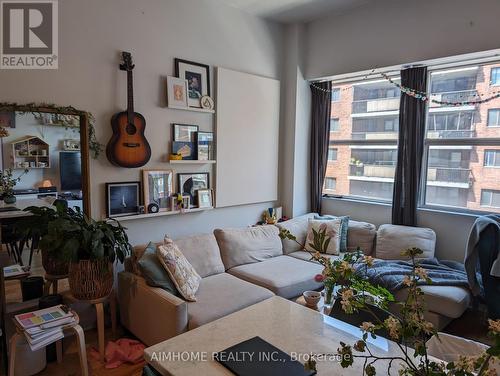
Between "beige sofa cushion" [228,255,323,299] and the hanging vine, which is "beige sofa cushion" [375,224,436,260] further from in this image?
the hanging vine

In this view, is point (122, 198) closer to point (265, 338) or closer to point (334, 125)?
point (265, 338)

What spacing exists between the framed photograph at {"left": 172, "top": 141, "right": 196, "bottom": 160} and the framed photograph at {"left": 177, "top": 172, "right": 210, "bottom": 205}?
0.59ft

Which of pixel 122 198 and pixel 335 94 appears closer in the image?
pixel 122 198

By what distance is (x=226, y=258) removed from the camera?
329 centimetres

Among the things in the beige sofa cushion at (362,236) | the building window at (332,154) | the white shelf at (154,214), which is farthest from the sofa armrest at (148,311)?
the building window at (332,154)

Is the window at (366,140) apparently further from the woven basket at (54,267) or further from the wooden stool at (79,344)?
the wooden stool at (79,344)

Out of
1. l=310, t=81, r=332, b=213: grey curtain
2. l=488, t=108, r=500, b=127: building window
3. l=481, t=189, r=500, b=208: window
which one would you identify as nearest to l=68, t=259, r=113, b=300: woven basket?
l=310, t=81, r=332, b=213: grey curtain

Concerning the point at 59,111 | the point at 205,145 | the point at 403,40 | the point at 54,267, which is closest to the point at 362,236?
the point at 205,145

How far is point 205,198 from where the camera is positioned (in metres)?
3.65

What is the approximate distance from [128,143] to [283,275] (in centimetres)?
178

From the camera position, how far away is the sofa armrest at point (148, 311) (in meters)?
2.28

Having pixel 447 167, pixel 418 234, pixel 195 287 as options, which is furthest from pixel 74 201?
pixel 447 167

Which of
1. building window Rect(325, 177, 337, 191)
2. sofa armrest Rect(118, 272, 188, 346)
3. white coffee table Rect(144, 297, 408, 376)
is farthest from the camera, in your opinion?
building window Rect(325, 177, 337, 191)

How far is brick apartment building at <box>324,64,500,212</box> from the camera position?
131 inches
